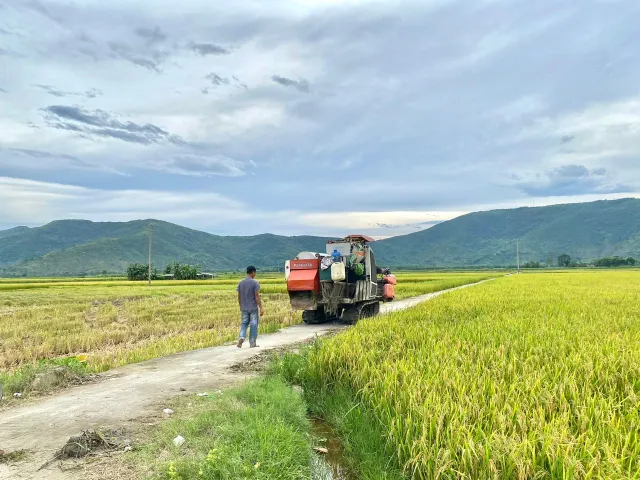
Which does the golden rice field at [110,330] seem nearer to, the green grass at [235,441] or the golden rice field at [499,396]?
the green grass at [235,441]

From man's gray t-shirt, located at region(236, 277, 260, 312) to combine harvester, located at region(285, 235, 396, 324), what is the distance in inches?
164

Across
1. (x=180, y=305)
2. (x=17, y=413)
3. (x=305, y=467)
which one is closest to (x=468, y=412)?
(x=305, y=467)

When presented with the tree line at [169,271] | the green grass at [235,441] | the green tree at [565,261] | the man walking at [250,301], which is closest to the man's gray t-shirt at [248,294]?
the man walking at [250,301]

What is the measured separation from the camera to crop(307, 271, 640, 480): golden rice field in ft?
11.8

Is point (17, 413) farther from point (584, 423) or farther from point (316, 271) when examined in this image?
point (316, 271)

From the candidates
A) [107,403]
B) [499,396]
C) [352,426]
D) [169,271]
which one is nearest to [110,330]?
[107,403]

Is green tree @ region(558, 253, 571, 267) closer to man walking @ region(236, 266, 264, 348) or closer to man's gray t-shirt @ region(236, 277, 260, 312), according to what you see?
man walking @ region(236, 266, 264, 348)

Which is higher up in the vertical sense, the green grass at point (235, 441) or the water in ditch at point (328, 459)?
the green grass at point (235, 441)

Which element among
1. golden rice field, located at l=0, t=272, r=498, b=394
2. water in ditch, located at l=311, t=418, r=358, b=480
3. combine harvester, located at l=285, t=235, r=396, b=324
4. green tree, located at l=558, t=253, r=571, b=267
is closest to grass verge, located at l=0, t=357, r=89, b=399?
golden rice field, located at l=0, t=272, r=498, b=394

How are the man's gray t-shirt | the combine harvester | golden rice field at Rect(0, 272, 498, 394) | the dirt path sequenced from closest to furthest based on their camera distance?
1. the dirt path
2. the man's gray t-shirt
3. golden rice field at Rect(0, 272, 498, 394)
4. the combine harvester

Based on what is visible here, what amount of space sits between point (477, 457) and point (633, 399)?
2.39m

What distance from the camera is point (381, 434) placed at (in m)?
5.00

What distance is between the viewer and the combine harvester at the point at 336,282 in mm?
15914

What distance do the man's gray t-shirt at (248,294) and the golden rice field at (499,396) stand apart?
127 inches
